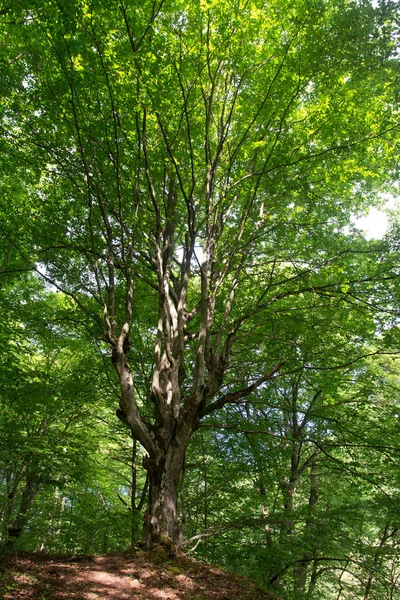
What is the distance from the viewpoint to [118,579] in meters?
3.55

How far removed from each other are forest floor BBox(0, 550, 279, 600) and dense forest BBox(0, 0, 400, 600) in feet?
0.89

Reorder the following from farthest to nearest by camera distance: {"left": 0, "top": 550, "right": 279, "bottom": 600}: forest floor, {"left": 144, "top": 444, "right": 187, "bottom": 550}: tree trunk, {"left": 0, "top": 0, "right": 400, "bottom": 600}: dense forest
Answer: {"left": 0, "top": 0, "right": 400, "bottom": 600}: dense forest, {"left": 144, "top": 444, "right": 187, "bottom": 550}: tree trunk, {"left": 0, "top": 550, "right": 279, "bottom": 600}: forest floor

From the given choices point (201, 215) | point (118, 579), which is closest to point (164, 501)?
point (118, 579)

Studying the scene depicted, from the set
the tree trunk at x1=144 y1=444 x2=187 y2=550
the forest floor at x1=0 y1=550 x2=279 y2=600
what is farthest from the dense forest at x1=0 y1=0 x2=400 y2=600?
the forest floor at x1=0 y1=550 x2=279 y2=600

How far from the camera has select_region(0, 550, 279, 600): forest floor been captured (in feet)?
10.4

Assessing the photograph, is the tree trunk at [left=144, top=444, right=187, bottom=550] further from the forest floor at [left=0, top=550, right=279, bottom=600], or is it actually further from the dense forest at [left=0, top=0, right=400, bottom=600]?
the forest floor at [left=0, top=550, right=279, bottom=600]

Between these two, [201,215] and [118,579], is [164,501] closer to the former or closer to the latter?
[118,579]

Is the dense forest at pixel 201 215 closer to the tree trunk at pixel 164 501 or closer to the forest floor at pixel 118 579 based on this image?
the tree trunk at pixel 164 501

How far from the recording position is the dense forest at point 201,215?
4.36 meters

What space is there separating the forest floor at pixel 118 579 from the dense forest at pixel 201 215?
0.89 feet

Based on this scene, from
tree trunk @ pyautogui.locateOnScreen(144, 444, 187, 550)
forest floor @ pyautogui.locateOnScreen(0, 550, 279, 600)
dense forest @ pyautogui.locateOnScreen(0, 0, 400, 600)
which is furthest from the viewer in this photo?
dense forest @ pyautogui.locateOnScreen(0, 0, 400, 600)

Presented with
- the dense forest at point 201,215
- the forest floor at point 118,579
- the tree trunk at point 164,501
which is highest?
the dense forest at point 201,215

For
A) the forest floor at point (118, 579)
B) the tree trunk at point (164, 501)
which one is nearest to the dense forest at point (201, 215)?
the tree trunk at point (164, 501)

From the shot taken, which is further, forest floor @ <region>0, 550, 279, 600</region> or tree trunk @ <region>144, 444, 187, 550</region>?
tree trunk @ <region>144, 444, 187, 550</region>
